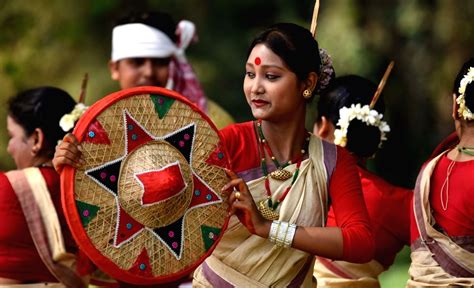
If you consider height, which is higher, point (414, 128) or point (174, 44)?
point (174, 44)

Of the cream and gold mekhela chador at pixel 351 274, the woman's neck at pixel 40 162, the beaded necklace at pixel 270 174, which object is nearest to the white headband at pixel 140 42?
the woman's neck at pixel 40 162

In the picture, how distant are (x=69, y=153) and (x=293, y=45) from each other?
1.09 metres

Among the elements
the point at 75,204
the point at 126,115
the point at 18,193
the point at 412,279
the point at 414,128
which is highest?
the point at 126,115

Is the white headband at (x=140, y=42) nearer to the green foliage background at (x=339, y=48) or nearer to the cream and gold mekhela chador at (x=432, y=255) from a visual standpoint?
the cream and gold mekhela chador at (x=432, y=255)

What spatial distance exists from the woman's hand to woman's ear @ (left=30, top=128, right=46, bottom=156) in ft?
4.66

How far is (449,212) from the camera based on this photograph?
15.9ft

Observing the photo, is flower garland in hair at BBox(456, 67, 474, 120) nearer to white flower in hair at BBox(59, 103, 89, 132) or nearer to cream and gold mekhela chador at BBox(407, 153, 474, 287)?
cream and gold mekhela chador at BBox(407, 153, 474, 287)

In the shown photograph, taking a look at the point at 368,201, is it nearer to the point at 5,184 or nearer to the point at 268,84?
the point at 268,84

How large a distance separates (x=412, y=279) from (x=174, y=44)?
3.10m

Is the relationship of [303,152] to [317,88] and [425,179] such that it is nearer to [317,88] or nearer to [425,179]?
[317,88]

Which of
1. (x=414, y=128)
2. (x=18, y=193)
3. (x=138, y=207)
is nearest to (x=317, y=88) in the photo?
(x=138, y=207)

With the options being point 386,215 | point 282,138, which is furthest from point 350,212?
point 386,215

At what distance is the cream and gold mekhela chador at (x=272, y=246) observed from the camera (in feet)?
14.8

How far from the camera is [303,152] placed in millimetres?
4680
